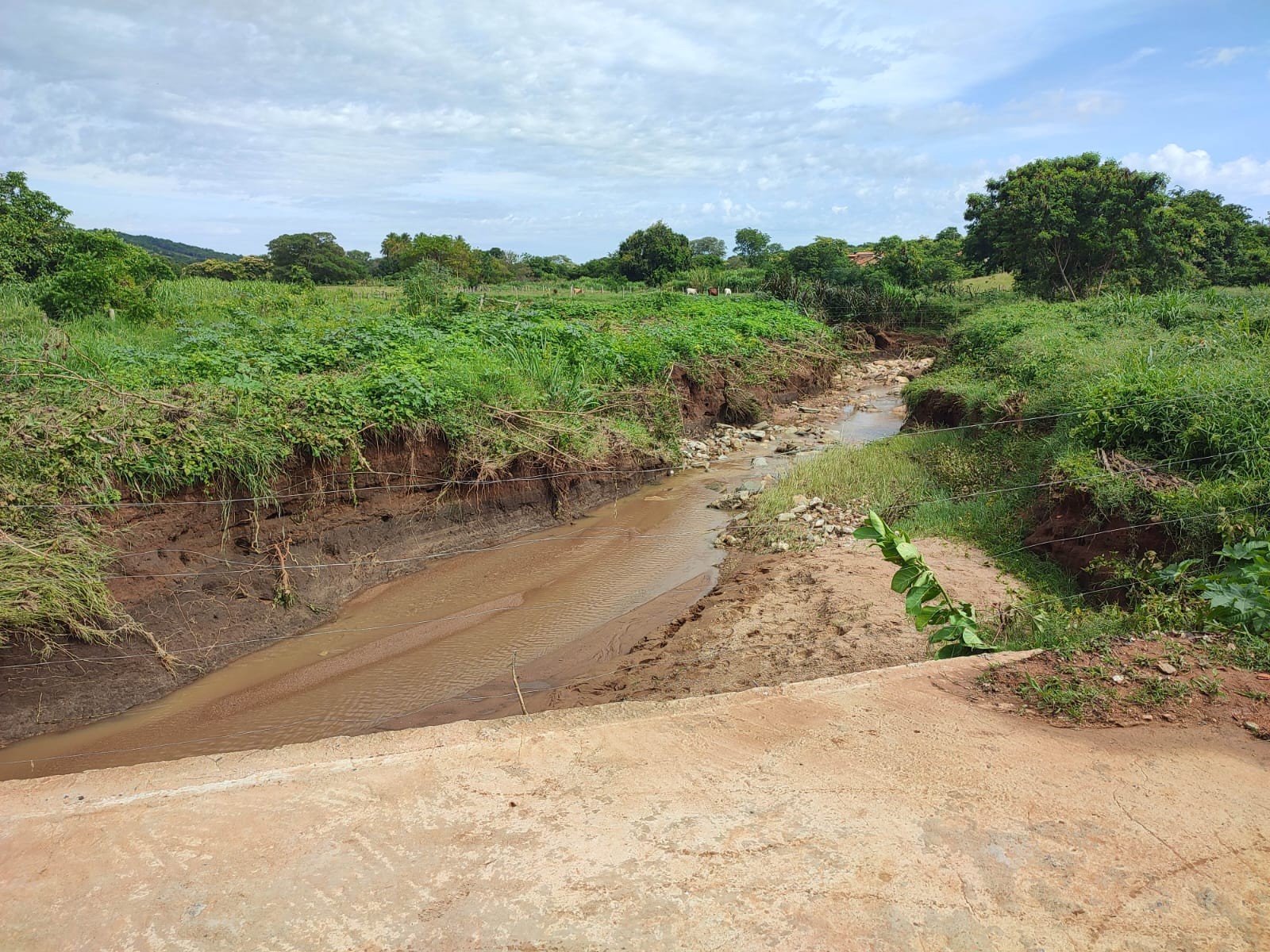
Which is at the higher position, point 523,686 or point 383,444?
point 383,444

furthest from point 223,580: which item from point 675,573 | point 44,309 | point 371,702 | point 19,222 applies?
point 19,222

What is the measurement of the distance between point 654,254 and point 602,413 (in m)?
28.8

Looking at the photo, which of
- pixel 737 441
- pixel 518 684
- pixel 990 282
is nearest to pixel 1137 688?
pixel 518 684

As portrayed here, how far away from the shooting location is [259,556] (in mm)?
6949

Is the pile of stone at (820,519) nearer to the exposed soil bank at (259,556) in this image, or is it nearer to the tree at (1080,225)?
the exposed soil bank at (259,556)

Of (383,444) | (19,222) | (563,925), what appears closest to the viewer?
(563,925)

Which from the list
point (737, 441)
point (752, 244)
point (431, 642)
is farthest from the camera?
point (752, 244)

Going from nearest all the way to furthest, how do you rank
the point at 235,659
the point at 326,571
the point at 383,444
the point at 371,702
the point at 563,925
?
the point at 563,925
the point at 371,702
the point at 235,659
the point at 326,571
the point at 383,444

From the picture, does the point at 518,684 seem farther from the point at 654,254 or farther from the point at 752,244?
the point at 752,244

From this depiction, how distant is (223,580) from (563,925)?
211 inches

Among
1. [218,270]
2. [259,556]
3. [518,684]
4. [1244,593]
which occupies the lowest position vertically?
[518,684]

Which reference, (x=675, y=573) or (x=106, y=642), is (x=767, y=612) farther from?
(x=106, y=642)

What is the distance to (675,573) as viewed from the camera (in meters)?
8.36

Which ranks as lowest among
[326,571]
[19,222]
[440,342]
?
[326,571]
